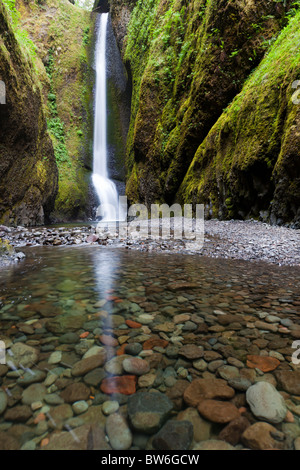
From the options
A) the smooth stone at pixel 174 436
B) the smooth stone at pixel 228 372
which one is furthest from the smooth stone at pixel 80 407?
the smooth stone at pixel 228 372

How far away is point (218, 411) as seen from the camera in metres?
0.95

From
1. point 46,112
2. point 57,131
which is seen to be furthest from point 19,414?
point 46,112

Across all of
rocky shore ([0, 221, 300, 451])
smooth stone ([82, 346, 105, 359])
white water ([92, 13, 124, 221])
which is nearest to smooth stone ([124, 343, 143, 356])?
rocky shore ([0, 221, 300, 451])

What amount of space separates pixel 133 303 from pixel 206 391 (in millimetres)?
1126

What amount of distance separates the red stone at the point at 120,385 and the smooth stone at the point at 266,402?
19.8 inches

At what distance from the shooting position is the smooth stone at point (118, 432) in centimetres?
82

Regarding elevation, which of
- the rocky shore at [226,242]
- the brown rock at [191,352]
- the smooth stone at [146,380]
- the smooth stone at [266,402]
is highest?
the rocky shore at [226,242]

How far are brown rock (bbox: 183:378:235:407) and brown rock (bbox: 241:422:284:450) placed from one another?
166 mm

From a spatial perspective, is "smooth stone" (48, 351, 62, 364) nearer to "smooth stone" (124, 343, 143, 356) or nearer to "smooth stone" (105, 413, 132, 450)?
"smooth stone" (124, 343, 143, 356)

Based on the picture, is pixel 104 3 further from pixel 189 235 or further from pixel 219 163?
pixel 189 235

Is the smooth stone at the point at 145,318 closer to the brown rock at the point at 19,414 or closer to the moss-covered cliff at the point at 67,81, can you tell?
the brown rock at the point at 19,414

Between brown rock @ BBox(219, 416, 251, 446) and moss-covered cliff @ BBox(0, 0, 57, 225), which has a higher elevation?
moss-covered cliff @ BBox(0, 0, 57, 225)

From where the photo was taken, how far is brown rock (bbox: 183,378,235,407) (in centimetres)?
102

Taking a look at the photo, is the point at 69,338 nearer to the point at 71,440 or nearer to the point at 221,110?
the point at 71,440
